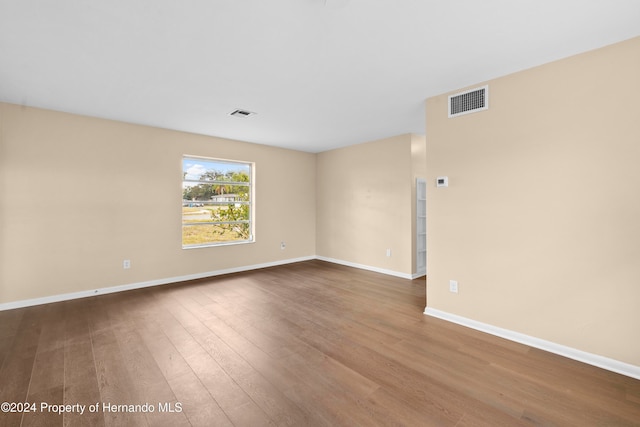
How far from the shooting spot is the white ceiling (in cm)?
177

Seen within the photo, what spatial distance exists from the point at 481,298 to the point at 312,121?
3233 mm

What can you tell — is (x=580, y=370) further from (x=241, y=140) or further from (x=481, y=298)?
(x=241, y=140)

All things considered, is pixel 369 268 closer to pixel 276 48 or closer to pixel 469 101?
pixel 469 101

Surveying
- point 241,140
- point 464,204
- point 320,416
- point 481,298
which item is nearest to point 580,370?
point 481,298

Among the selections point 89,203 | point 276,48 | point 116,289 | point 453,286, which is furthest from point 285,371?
point 89,203

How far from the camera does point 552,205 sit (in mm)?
2365

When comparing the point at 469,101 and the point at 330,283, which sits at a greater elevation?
the point at 469,101

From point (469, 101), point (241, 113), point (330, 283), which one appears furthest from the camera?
point (330, 283)

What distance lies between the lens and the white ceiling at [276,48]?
177 centimetres

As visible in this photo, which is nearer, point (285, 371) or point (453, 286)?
point (285, 371)

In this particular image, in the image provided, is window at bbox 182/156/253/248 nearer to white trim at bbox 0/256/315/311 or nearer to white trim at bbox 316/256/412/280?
white trim at bbox 0/256/315/311

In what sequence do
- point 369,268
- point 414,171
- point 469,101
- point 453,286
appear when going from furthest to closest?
point 369,268
point 414,171
point 453,286
point 469,101

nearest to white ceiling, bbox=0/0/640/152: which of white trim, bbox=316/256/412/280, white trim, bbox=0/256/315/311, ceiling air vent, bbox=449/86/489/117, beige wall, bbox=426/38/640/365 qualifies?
ceiling air vent, bbox=449/86/489/117

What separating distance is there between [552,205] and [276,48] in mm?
2779
